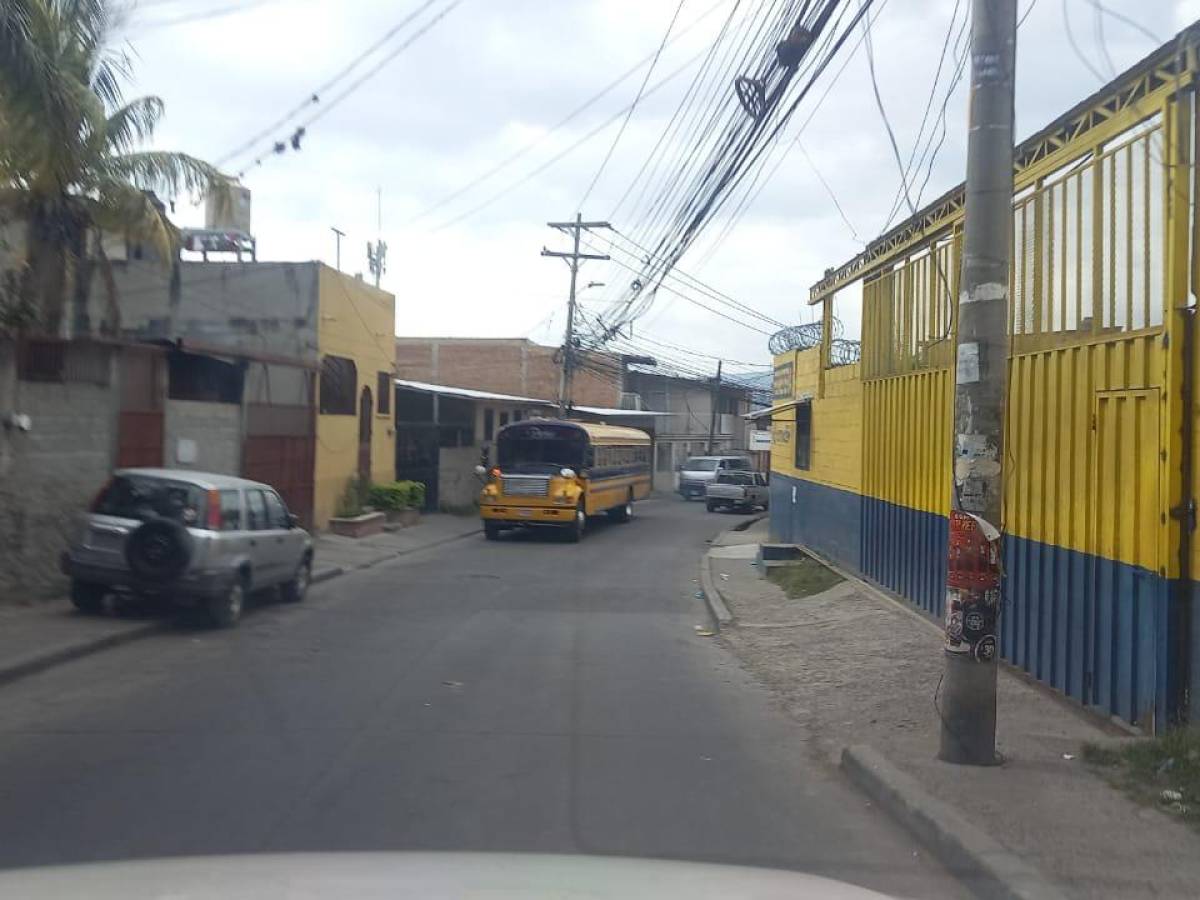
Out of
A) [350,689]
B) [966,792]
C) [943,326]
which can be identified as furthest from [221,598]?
[966,792]

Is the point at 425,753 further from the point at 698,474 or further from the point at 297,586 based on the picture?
the point at 698,474

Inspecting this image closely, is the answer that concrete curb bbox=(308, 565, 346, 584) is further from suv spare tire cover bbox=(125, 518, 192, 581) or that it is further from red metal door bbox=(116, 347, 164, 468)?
suv spare tire cover bbox=(125, 518, 192, 581)

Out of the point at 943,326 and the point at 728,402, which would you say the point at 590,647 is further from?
the point at 728,402

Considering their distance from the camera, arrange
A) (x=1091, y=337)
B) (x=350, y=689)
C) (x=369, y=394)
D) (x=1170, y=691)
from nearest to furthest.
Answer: (x=1170, y=691) → (x=1091, y=337) → (x=350, y=689) → (x=369, y=394)

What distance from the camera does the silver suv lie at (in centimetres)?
1350

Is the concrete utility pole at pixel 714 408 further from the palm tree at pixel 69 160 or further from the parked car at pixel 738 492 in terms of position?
the palm tree at pixel 69 160

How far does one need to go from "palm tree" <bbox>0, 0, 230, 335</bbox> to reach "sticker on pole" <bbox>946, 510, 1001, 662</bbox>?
36.7 feet

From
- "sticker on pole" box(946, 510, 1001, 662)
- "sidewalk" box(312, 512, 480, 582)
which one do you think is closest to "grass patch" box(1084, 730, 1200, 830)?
"sticker on pole" box(946, 510, 1001, 662)

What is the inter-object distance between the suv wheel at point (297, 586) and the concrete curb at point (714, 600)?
546 cm

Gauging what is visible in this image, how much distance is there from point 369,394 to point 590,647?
18.9 meters

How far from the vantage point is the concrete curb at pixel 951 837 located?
5.66 meters

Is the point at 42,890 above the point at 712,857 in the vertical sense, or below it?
above

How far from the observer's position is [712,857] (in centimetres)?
628

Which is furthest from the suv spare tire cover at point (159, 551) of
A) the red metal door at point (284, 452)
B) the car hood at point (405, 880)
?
the car hood at point (405, 880)
